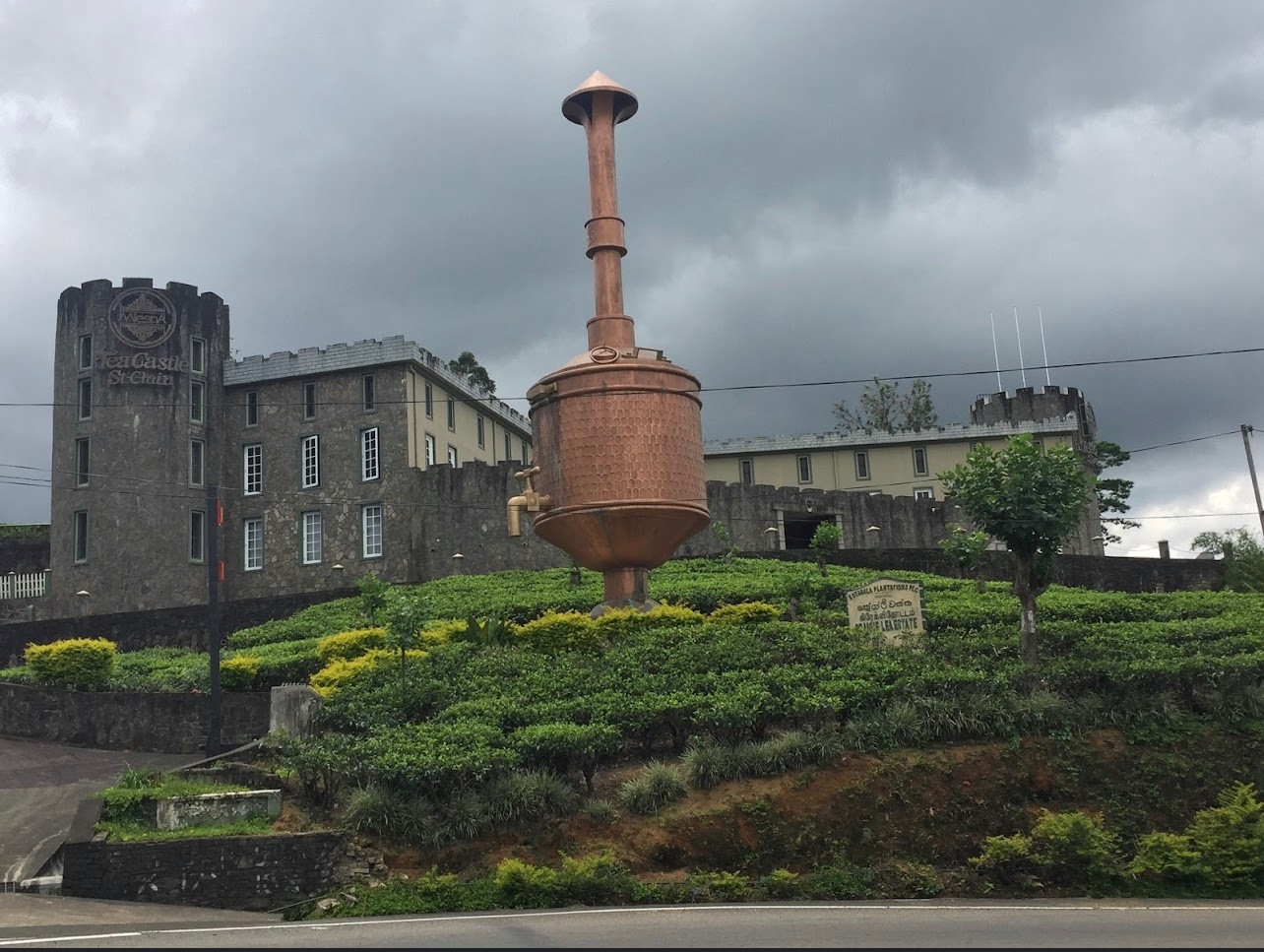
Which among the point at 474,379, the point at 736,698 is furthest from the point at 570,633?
the point at 474,379

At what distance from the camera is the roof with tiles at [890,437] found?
54594mm

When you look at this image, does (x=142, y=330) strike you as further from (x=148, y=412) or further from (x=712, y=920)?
(x=712, y=920)

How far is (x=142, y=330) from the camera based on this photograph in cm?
4231

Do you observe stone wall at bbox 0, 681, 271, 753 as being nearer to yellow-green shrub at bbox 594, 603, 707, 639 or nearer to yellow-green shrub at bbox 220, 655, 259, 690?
yellow-green shrub at bbox 220, 655, 259, 690

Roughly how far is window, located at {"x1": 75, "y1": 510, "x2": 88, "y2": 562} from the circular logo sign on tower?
545cm

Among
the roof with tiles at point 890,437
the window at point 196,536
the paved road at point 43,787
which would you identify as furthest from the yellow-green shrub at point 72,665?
the roof with tiles at point 890,437

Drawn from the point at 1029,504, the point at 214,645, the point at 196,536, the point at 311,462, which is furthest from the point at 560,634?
the point at 311,462

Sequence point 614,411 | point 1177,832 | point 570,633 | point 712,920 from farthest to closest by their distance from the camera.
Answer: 1. point 614,411
2. point 570,633
3. point 1177,832
4. point 712,920

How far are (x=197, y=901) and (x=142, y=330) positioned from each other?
104 feet

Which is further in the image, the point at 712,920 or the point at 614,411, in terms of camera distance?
the point at 614,411

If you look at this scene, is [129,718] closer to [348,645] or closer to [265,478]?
[348,645]

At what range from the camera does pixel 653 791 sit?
50.0 ft

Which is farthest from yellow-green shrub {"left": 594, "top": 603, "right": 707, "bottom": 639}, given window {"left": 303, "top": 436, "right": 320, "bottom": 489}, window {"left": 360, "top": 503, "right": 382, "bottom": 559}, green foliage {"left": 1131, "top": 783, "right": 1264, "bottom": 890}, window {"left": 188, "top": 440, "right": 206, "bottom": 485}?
window {"left": 188, "top": 440, "right": 206, "bottom": 485}

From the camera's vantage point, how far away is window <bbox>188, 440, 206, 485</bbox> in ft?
139
